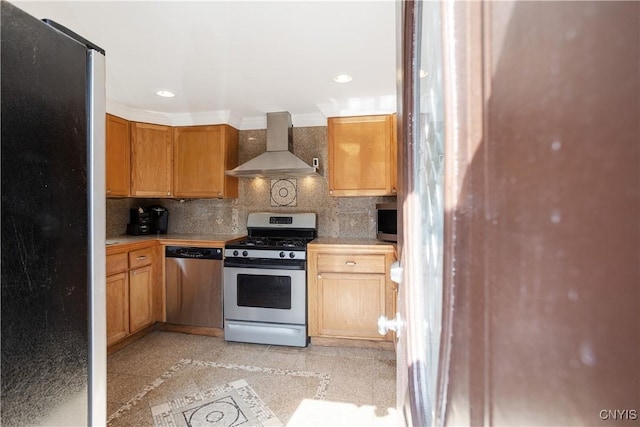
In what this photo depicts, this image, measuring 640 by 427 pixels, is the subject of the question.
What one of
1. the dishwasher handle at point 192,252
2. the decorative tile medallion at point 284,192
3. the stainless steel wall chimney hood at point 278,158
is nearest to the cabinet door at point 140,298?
the dishwasher handle at point 192,252

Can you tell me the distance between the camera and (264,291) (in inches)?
109

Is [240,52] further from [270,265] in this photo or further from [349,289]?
[349,289]

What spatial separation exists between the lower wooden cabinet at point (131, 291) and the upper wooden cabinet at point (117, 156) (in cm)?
64

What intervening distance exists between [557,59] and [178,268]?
3.25 meters

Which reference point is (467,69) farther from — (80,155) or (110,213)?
(110,213)

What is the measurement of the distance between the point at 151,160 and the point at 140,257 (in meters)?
1.04

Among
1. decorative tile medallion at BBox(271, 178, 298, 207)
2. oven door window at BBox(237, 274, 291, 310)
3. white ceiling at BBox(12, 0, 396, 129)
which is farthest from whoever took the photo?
decorative tile medallion at BBox(271, 178, 298, 207)

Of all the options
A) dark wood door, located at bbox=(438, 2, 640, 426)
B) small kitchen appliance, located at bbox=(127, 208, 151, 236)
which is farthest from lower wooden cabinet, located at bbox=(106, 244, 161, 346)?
dark wood door, located at bbox=(438, 2, 640, 426)

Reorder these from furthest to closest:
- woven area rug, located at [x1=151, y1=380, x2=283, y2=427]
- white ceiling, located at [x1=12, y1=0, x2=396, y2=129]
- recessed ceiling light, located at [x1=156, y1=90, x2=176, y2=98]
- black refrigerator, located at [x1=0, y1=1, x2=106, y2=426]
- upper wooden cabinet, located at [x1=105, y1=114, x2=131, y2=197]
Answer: upper wooden cabinet, located at [x1=105, y1=114, x2=131, y2=197] < recessed ceiling light, located at [x1=156, y1=90, x2=176, y2=98] < woven area rug, located at [x1=151, y1=380, x2=283, y2=427] < white ceiling, located at [x1=12, y1=0, x2=396, y2=129] < black refrigerator, located at [x1=0, y1=1, x2=106, y2=426]

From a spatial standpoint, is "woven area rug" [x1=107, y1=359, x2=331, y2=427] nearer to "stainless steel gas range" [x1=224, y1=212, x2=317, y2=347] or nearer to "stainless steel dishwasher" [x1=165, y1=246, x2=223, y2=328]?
"stainless steel gas range" [x1=224, y1=212, x2=317, y2=347]

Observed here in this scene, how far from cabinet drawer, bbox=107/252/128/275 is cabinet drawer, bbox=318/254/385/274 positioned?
173 centimetres

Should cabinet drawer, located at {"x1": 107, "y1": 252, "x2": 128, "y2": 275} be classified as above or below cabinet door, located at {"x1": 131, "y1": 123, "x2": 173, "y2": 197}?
below

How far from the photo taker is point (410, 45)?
23.6 inches

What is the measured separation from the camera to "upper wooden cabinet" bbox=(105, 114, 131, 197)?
285 cm
